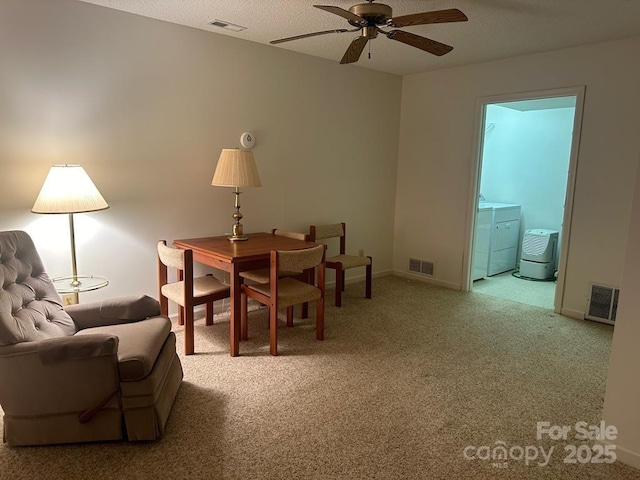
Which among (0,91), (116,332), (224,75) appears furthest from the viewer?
(224,75)

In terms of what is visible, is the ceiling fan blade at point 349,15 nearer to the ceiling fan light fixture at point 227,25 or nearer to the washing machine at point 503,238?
the ceiling fan light fixture at point 227,25

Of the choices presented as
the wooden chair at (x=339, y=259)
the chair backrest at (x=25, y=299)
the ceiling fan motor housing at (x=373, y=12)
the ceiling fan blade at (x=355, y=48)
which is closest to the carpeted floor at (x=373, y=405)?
the wooden chair at (x=339, y=259)

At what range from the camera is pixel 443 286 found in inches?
197

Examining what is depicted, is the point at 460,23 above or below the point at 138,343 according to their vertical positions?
above

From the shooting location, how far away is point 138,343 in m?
2.18

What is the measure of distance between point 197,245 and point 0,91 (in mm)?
1567

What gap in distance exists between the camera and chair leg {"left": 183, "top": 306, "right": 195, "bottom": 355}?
119 inches

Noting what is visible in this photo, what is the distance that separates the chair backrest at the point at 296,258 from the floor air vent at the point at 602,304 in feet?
8.40

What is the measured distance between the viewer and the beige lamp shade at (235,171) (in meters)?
3.40

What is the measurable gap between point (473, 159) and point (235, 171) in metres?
2.60

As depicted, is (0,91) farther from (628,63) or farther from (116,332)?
(628,63)

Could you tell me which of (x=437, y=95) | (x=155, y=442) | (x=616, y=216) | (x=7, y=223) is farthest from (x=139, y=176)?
(x=616, y=216)

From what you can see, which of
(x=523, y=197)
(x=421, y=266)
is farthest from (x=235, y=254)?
(x=523, y=197)

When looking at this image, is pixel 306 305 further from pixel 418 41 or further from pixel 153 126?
pixel 418 41
